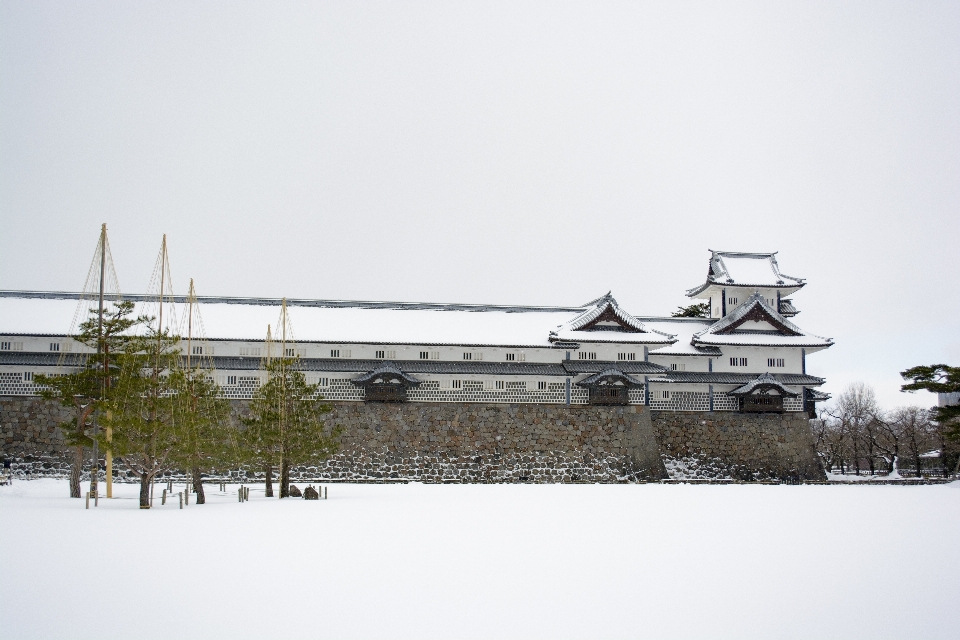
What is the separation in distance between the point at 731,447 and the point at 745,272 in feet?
36.6

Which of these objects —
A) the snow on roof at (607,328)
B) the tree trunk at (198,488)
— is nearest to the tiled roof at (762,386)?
the snow on roof at (607,328)

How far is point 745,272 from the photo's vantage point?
164 ft

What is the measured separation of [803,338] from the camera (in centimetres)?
4662

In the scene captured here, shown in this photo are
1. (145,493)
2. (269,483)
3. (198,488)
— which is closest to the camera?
(145,493)

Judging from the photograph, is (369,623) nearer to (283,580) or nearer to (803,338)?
(283,580)

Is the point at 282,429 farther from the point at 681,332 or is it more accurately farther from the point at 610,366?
the point at 681,332

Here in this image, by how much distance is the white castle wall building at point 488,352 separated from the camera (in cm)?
4028

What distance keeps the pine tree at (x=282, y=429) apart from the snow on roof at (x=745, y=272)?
26844 millimetres

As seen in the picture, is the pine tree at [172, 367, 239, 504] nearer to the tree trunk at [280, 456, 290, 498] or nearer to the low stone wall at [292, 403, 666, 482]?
the tree trunk at [280, 456, 290, 498]

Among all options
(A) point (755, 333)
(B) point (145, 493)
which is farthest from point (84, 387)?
(A) point (755, 333)

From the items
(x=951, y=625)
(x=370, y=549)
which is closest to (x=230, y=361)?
(x=370, y=549)

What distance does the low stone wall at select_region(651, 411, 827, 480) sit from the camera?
145 feet

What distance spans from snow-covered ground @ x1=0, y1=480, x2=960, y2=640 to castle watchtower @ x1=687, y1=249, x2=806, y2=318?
2730 centimetres

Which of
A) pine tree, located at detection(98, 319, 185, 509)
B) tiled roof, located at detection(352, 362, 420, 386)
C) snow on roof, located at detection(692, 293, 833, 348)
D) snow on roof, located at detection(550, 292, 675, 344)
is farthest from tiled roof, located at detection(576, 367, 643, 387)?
pine tree, located at detection(98, 319, 185, 509)
